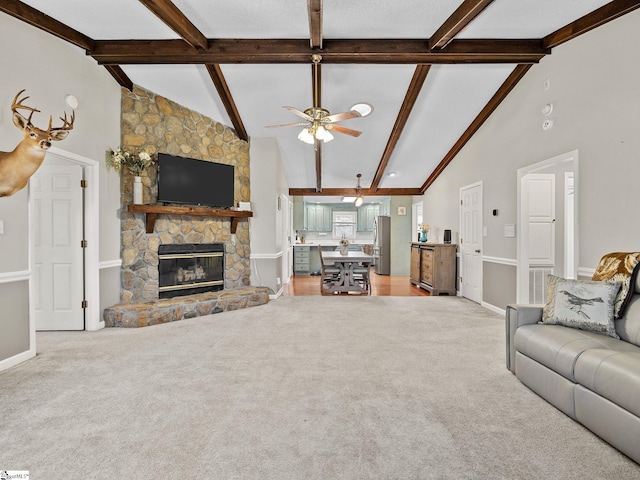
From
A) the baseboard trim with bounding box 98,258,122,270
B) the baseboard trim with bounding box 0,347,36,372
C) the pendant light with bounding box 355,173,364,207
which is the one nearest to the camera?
the baseboard trim with bounding box 0,347,36,372

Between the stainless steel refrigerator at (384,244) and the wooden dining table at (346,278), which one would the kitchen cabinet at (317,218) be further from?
the wooden dining table at (346,278)

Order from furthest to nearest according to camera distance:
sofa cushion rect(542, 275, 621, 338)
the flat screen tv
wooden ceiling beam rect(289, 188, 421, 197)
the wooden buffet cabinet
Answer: wooden ceiling beam rect(289, 188, 421, 197) → the wooden buffet cabinet → the flat screen tv → sofa cushion rect(542, 275, 621, 338)

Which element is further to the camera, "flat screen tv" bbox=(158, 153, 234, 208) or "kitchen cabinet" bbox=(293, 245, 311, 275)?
"kitchen cabinet" bbox=(293, 245, 311, 275)

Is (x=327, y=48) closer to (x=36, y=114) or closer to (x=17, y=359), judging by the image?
(x=36, y=114)

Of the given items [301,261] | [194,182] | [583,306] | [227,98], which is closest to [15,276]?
[194,182]

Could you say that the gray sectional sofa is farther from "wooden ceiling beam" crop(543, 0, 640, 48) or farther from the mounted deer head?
the mounted deer head

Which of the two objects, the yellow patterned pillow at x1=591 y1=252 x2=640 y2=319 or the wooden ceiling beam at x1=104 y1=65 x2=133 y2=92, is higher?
the wooden ceiling beam at x1=104 y1=65 x2=133 y2=92

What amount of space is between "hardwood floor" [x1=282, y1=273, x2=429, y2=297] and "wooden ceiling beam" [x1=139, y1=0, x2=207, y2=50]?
433 cm

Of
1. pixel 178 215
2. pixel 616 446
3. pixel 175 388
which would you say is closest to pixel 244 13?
pixel 178 215

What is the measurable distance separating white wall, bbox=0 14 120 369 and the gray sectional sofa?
4145mm

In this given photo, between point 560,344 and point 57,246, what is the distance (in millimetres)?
4921

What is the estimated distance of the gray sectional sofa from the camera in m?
1.64

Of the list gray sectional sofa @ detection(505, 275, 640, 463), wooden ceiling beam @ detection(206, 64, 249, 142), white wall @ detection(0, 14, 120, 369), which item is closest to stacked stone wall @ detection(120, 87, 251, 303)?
wooden ceiling beam @ detection(206, 64, 249, 142)

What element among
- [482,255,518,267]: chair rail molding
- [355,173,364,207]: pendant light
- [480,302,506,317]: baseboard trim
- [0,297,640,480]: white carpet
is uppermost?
[355,173,364,207]: pendant light
